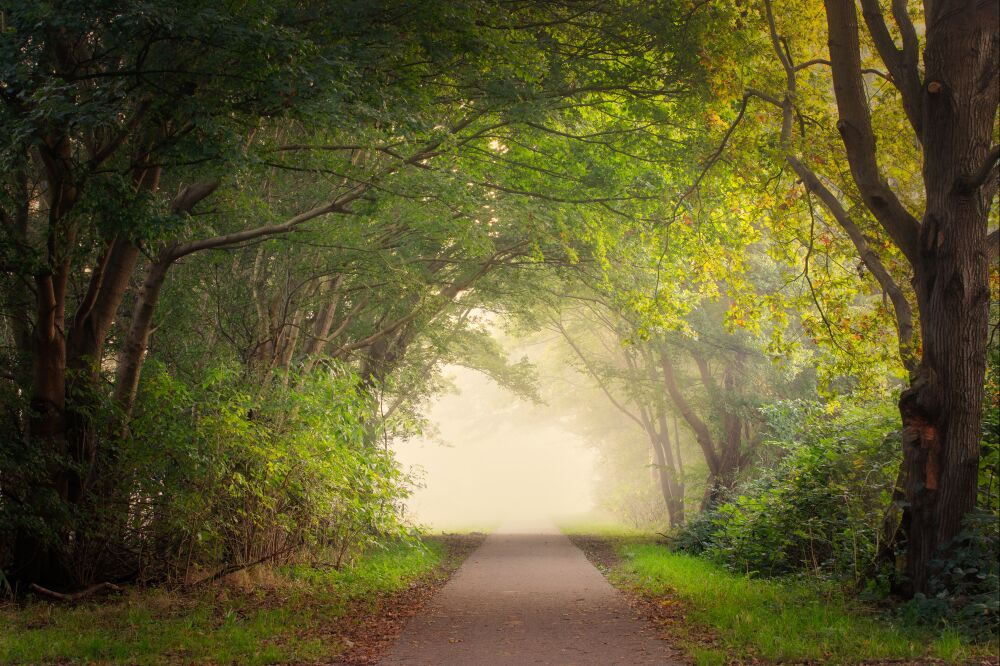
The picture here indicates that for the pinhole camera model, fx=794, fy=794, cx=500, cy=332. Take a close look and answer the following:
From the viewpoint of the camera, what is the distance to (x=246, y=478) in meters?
10.6

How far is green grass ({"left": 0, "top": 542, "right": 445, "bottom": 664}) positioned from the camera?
6789 mm

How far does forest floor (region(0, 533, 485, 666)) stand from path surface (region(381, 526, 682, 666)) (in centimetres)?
40

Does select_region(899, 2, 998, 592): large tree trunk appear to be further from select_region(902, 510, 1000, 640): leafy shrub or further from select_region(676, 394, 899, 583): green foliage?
select_region(676, 394, 899, 583): green foliage

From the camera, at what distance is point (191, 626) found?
789 centimetres

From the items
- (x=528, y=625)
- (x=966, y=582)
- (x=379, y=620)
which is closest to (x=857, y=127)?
(x=966, y=582)

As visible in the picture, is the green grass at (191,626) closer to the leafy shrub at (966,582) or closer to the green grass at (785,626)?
the green grass at (785,626)

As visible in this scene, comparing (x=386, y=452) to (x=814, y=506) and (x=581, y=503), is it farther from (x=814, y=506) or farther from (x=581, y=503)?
(x=581, y=503)

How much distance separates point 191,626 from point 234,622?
1.40 feet

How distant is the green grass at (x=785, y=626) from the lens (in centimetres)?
634

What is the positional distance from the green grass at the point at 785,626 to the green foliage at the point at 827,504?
664 mm

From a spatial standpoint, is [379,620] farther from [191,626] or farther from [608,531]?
[608,531]

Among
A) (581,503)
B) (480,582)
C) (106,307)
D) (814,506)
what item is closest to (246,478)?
(106,307)

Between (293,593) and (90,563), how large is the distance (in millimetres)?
2630

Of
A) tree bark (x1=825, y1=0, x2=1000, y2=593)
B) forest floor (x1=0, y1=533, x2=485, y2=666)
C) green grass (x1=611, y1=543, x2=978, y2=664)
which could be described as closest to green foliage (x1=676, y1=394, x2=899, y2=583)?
green grass (x1=611, y1=543, x2=978, y2=664)
